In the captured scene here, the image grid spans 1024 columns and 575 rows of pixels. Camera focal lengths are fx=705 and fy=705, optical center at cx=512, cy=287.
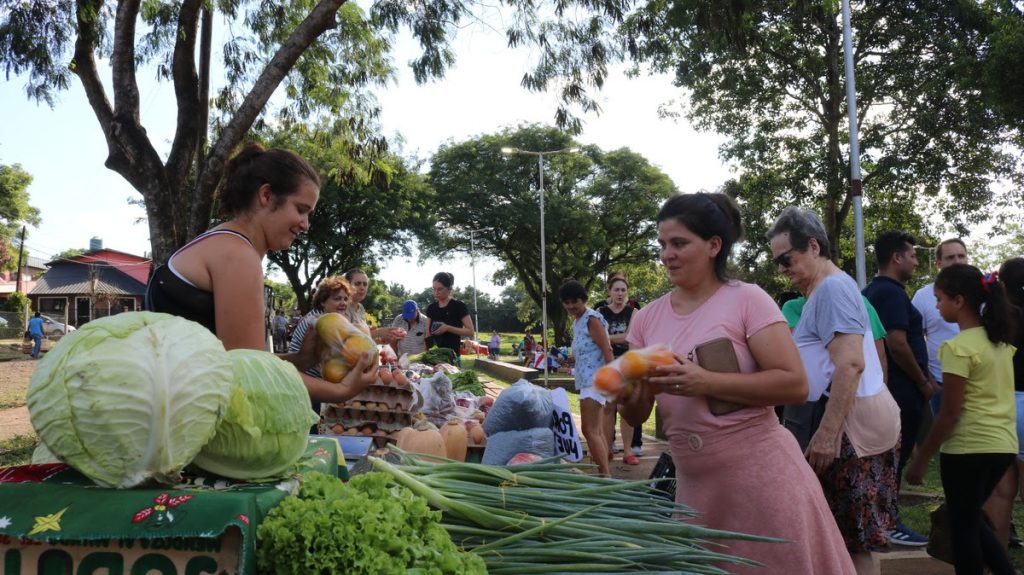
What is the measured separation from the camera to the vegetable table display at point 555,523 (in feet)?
5.19

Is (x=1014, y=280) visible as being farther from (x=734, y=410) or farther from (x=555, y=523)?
(x=555, y=523)

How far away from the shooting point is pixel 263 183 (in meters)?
2.03

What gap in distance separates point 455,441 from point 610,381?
2.92m

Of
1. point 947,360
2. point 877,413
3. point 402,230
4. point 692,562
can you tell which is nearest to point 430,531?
point 692,562

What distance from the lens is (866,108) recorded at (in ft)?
57.2

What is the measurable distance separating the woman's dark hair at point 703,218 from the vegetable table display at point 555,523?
859 mm

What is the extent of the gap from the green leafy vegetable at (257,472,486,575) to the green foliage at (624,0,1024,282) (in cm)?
1450

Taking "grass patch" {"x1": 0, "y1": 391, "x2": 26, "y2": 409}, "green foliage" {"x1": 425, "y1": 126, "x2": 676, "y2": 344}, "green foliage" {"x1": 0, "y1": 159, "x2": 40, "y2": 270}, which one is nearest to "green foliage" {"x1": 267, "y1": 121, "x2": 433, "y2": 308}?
"green foliage" {"x1": 425, "y1": 126, "x2": 676, "y2": 344}

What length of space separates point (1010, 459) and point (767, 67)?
1585 cm

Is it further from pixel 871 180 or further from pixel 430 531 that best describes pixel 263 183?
pixel 871 180

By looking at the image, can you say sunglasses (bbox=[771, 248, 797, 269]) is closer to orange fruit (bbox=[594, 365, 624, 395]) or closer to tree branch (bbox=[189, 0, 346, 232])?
orange fruit (bbox=[594, 365, 624, 395])

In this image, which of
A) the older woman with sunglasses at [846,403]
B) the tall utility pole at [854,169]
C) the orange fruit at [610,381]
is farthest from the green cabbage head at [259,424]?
the tall utility pole at [854,169]

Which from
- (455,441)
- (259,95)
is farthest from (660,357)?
(259,95)

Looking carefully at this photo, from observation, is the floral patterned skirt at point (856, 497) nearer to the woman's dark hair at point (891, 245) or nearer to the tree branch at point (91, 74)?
the woman's dark hair at point (891, 245)
